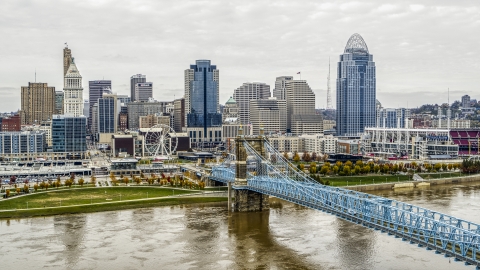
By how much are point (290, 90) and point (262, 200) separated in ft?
337

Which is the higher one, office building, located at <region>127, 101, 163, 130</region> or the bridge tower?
office building, located at <region>127, 101, 163, 130</region>

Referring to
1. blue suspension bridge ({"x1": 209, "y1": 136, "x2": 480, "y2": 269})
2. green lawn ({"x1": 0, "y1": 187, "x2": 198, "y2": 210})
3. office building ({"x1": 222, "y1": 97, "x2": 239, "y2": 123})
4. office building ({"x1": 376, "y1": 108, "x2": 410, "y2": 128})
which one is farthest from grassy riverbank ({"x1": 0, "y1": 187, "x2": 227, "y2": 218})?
office building ({"x1": 376, "y1": 108, "x2": 410, "y2": 128})

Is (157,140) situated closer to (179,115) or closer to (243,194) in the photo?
(243,194)

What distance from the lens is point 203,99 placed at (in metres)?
141

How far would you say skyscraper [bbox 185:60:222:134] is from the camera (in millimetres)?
134625

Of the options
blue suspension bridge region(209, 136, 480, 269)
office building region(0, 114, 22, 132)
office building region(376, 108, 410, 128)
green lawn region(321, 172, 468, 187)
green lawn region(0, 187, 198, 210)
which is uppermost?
office building region(376, 108, 410, 128)

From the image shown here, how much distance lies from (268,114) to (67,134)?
59.3 m

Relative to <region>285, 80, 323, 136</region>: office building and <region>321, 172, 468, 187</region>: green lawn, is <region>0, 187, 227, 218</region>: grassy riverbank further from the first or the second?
<region>285, 80, 323, 136</region>: office building

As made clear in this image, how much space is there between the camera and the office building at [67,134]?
9491cm

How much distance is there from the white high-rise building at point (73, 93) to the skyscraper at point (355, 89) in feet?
257

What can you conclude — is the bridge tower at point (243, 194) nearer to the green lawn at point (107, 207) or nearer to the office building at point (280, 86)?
the green lawn at point (107, 207)

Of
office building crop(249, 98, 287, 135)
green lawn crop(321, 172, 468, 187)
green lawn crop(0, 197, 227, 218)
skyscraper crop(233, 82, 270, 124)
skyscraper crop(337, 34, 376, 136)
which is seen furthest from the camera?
skyscraper crop(233, 82, 270, 124)

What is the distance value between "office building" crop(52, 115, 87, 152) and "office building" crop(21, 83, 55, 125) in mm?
69109

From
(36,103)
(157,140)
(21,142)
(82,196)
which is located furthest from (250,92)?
(82,196)
